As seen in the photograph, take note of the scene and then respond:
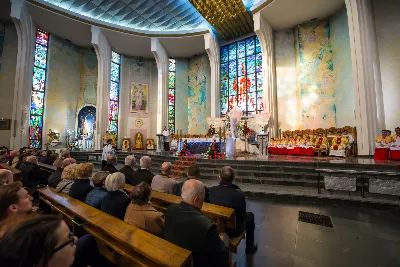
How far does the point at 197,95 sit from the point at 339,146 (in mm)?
10646

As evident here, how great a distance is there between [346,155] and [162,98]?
1137 centimetres

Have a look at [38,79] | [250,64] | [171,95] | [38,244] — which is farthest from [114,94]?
[38,244]

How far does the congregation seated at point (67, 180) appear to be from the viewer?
2.63 m

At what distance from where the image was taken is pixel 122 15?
527 inches

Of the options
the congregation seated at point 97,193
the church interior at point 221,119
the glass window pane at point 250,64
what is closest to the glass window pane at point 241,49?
the church interior at point 221,119

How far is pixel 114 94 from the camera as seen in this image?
15414mm

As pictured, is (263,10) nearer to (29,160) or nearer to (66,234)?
(29,160)

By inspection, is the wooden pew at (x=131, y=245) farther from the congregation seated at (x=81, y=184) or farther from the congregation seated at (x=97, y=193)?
the congregation seated at (x=81, y=184)

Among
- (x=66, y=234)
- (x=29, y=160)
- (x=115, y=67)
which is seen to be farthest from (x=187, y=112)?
(x=66, y=234)

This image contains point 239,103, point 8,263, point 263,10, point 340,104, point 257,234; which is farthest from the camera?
point 239,103

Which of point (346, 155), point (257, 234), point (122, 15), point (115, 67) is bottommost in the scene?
point (257, 234)

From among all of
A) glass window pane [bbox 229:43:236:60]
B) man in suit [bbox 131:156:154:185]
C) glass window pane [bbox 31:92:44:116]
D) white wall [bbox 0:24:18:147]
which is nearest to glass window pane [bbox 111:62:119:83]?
glass window pane [bbox 31:92:44:116]

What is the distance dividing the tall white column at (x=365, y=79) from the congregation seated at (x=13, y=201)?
30.5ft

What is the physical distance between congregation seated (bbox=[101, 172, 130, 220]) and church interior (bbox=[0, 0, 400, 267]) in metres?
0.04
